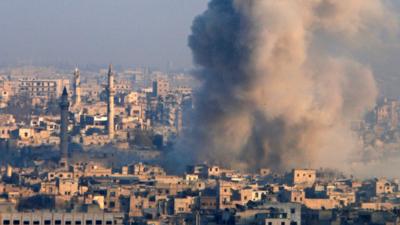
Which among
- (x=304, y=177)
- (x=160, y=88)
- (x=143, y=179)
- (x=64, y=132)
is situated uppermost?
(x=160, y=88)

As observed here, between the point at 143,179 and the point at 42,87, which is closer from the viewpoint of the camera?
the point at 143,179

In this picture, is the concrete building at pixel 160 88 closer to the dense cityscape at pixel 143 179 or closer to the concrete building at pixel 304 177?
the dense cityscape at pixel 143 179

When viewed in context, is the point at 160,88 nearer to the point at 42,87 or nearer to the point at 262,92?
the point at 42,87

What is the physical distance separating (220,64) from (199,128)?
5.79ft

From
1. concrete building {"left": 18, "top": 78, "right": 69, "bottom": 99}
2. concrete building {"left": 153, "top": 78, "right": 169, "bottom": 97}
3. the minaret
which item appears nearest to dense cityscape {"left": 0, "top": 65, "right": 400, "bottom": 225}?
the minaret

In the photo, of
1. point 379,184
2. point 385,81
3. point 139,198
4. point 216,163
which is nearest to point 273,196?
point 139,198

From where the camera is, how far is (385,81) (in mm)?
69062

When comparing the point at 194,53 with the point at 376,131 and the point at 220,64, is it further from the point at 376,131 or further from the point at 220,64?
the point at 376,131

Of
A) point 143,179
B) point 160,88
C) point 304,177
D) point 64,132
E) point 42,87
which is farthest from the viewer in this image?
point 42,87

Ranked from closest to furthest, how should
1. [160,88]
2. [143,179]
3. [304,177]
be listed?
1. [304,177]
2. [143,179]
3. [160,88]

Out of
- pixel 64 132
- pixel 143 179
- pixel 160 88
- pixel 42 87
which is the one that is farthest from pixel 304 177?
pixel 42 87

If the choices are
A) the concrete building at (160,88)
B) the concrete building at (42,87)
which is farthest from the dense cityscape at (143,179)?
the concrete building at (42,87)

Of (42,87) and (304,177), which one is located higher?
(42,87)

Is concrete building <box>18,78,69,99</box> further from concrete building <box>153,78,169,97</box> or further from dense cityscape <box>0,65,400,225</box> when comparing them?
dense cityscape <box>0,65,400,225</box>
